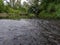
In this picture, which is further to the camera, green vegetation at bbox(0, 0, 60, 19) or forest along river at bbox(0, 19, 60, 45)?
green vegetation at bbox(0, 0, 60, 19)

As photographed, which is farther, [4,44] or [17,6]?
[17,6]

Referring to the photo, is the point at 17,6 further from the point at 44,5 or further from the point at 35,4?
the point at 44,5

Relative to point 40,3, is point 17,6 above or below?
below

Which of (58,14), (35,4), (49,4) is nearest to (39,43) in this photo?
A: (58,14)

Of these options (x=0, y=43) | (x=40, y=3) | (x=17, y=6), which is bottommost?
(x=17, y=6)

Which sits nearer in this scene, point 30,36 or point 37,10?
point 30,36

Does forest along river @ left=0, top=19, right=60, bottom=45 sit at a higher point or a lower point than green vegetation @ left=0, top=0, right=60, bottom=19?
higher

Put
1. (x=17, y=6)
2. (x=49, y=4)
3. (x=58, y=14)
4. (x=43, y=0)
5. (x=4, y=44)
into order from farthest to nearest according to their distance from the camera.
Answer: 1. (x=17, y=6)
2. (x=43, y=0)
3. (x=49, y=4)
4. (x=58, y=14)
5. (x=4, y=44)

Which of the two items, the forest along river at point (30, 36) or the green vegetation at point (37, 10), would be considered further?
the green vegetation at point (37, 10)

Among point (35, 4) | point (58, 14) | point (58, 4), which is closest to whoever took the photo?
point (58, 14)

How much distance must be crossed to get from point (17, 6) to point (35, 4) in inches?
695

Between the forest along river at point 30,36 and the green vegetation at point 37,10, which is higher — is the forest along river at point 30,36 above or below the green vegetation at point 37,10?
above

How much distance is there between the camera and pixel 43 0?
202 feet

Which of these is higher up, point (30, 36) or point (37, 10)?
point (30, 36)
